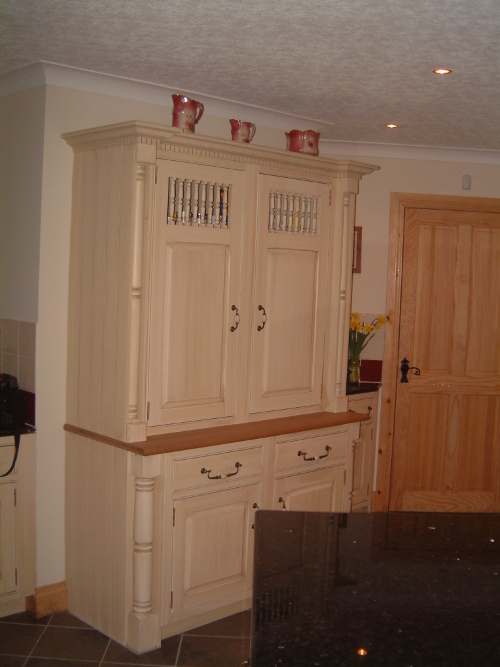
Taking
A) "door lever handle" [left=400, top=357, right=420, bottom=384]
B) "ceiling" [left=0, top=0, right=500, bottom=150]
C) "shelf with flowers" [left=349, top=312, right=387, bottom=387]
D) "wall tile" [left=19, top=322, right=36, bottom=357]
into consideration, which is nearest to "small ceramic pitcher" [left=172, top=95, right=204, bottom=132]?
"ceiling" [left=0, top=0, right=500, bottom=150]

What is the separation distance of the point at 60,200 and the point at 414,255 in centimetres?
238

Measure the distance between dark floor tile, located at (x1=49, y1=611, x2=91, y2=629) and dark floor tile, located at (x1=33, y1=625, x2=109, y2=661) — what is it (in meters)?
0.03

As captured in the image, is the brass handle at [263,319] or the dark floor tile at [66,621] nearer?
the dark floor tile at [66,621]

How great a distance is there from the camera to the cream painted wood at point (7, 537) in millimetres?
3086

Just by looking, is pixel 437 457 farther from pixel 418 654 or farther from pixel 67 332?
pixel 418 654

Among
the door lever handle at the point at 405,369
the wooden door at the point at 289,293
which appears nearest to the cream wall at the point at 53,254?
the wooden door at the point at 289,293

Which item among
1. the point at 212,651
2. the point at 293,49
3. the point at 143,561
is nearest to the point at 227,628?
the point at 212,651

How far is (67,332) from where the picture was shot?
3.20 meters

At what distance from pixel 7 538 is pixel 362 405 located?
2.25 m

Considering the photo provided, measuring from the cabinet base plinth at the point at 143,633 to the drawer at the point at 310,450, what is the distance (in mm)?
869

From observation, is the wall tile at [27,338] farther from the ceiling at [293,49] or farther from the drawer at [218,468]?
the ceiling at [293,49]

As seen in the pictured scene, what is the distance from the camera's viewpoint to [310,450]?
344 cm

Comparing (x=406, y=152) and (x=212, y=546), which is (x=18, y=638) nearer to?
(x=212, y=546)

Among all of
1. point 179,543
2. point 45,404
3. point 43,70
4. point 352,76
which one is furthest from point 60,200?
point 179,543
